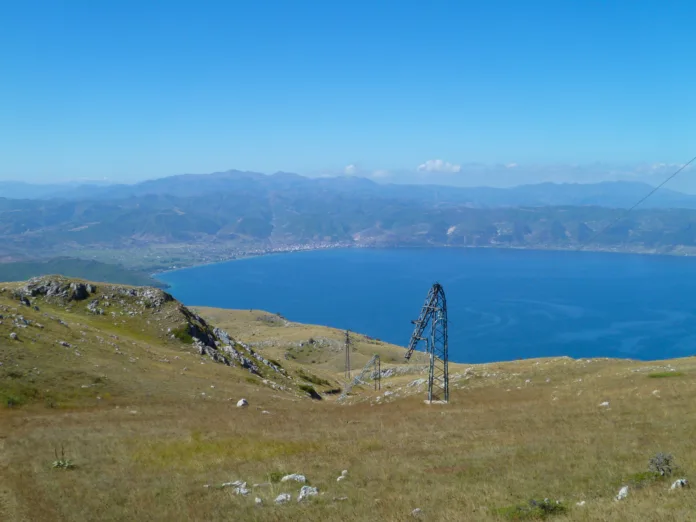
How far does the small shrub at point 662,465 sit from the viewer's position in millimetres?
16219

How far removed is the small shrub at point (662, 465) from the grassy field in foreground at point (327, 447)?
10.8 inches

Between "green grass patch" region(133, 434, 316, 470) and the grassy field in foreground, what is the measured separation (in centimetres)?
13

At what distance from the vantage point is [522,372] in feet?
186

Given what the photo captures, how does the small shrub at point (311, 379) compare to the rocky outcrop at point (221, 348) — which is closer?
the rocky outcrop at point (221, 348)

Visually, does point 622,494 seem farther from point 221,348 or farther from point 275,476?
point 221,348

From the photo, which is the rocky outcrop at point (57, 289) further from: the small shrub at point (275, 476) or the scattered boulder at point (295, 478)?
the scattered boulder at point (295, 478)

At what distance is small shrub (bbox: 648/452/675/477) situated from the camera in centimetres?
1622

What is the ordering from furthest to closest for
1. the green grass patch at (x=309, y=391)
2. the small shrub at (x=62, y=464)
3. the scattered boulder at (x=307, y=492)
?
the green grass patch at (x=309, y=391) < the small shrub at (x=62, y=464) < the scattered boulder at (x=307, y=492)

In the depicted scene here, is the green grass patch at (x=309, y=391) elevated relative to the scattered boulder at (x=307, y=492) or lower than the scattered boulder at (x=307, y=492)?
lower

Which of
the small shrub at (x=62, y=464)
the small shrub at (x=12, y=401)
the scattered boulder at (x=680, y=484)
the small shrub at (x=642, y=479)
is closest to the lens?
the scattered boulder at (x=680, y=484)

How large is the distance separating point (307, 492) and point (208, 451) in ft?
29.4

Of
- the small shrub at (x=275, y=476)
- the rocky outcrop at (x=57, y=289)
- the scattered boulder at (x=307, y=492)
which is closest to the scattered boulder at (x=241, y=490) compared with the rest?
the small shrub at (x=275, y=476)

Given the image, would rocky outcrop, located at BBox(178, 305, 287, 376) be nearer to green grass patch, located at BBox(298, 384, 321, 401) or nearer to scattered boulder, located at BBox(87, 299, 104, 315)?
green grass patch, located at BBox(298, 384, 321, 401)

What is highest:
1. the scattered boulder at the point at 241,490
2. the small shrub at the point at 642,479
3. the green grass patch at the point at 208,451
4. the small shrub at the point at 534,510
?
the small shrub at the point at 534,510
